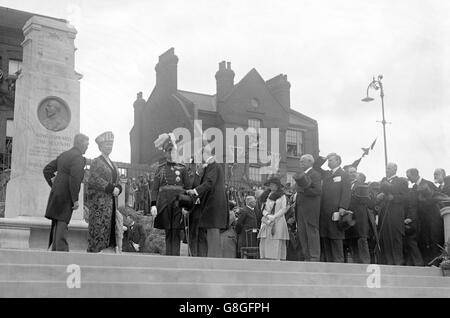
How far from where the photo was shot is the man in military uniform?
10367mm

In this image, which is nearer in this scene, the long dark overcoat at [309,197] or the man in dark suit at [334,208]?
the long dark overcoat at [309,197]

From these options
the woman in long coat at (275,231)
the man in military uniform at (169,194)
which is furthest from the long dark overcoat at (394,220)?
the man in military uniform at (169,194)

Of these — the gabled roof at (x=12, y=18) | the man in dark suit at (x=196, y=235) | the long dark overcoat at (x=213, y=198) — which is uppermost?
the gabled roof at (x=12, y=18)

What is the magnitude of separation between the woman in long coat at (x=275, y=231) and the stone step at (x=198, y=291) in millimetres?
2065

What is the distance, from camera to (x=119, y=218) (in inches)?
398

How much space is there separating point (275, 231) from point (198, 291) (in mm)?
3465

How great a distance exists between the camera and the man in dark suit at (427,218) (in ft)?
40.5

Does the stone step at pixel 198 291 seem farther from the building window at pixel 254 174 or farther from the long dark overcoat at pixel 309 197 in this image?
the building window at pixel 254 174

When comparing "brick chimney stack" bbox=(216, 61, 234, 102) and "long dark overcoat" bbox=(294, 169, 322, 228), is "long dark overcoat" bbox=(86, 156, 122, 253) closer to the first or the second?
"long dark overcoat" bbox=(294, 169, 322, 228)

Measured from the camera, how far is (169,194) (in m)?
10.5

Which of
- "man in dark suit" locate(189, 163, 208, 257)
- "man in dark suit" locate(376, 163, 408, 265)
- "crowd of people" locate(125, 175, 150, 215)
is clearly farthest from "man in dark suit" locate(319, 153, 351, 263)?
"crowd of people" locate(125, 175, 150, 215)

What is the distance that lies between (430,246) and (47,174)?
722 cm

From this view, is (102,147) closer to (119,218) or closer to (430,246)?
(119,218)
